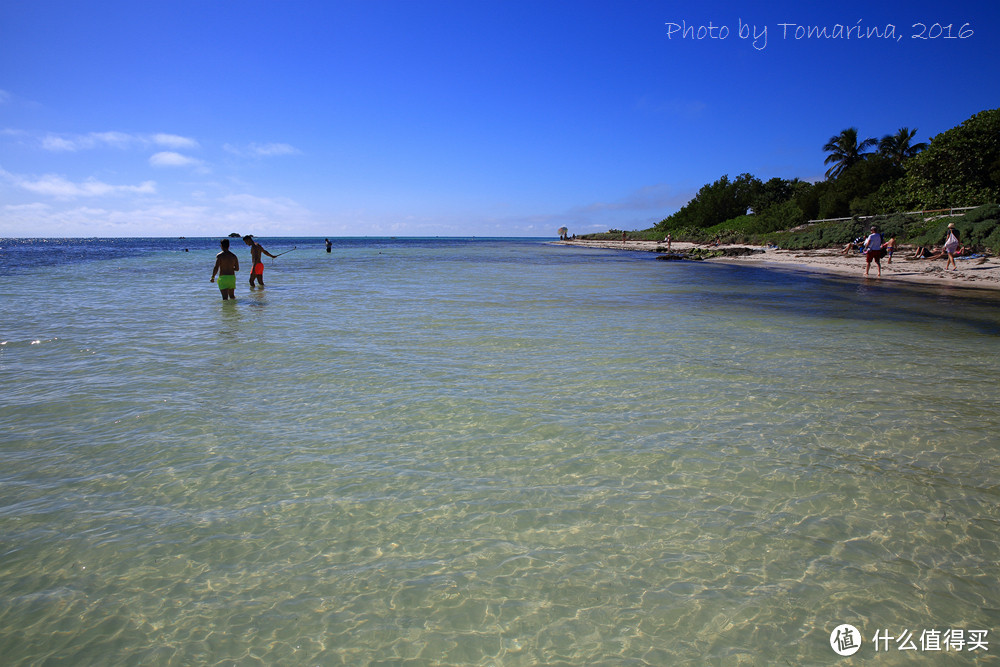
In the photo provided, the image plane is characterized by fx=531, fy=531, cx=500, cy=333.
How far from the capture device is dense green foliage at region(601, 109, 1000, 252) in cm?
3600

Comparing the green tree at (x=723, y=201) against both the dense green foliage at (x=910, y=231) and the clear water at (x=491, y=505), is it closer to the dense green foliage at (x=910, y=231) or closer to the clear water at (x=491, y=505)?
the dense green foliage at (x=910, y=231)

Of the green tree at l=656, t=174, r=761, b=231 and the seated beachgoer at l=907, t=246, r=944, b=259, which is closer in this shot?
the seated beachgoer at l=907, t=246, r=944, b=259

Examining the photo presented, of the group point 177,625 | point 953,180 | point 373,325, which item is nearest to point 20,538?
point 177,625

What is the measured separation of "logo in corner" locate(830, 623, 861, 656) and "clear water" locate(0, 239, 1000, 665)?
4cm

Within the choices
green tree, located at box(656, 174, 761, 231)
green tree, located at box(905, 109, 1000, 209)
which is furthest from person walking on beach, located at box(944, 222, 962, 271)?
green tree, located at box(656, 174, 761, 231)

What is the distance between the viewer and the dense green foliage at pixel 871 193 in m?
36.0

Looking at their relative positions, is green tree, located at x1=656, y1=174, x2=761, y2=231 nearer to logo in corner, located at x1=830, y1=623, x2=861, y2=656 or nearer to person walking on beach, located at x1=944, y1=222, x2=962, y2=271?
person walking on beach, located at x1=944, y1=222, x2=962, y2=271

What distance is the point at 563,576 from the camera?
331 centimetres

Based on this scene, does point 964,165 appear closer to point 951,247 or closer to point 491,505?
point 951,247

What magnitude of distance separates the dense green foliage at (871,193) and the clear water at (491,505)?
27670 millimetres

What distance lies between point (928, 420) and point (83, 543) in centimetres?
795

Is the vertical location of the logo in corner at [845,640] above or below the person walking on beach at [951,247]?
below

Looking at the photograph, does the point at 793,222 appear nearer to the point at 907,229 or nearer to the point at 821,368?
the point at 907,229

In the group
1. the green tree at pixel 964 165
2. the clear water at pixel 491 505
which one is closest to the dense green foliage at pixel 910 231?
the green tree at pixel 964 165
